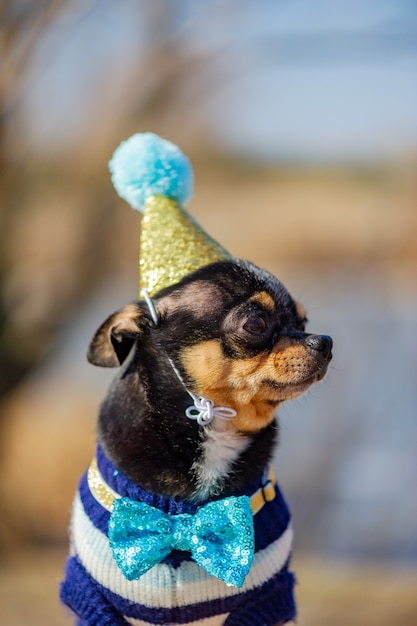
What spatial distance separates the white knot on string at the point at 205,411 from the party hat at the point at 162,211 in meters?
0.34

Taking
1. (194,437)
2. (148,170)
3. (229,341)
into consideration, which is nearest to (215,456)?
(194,437)

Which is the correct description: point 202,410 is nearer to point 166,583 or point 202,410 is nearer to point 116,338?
point 116,338

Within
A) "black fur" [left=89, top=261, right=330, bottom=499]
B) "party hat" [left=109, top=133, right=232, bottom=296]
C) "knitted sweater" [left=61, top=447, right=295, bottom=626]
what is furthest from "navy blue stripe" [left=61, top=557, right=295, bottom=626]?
"party hat" [left=109, top=133, right=232, bottom=296]

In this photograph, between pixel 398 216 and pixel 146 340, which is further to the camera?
pixel 398 216

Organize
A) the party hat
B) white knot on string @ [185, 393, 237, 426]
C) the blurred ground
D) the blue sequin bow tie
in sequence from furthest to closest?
the blurred ground, the party hat, white knot on string @ [185, 393, 237, 426], the blue sequin bow tie

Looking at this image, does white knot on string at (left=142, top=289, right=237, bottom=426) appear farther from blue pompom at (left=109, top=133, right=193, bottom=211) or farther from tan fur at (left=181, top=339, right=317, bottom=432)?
blue pompom at (left=109, top=133, right=193, bottom=211)

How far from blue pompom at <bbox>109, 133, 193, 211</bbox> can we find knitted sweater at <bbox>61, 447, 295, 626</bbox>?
Answer: 2.50ft

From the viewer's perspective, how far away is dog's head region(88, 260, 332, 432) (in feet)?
7.09

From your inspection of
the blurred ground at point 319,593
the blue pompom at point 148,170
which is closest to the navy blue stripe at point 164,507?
the blue pompom at point 148,170

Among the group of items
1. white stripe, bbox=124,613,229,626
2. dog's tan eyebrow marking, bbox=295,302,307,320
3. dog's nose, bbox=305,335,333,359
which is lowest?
white stripe, bbox=124,613,229,626

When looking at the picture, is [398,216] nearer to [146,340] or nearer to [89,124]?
[89,124]

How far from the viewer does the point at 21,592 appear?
4645 millimetres

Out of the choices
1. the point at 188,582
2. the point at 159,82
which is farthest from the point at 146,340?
the point at 159,82

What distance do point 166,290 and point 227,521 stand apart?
2.05 ft
